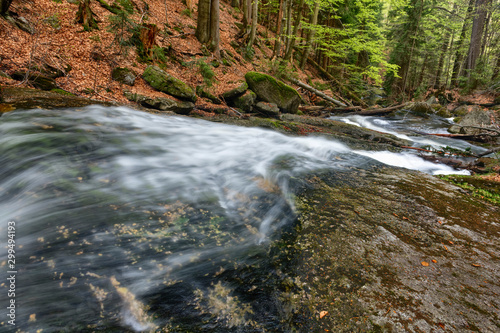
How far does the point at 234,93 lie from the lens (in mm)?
9500

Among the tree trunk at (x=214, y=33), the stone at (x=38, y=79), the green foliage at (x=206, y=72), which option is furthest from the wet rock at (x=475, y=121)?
the stone at (x=38, y=79)

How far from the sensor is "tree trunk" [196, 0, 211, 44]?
11125 millimetres

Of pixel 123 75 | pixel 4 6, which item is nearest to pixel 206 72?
pixel 123 75

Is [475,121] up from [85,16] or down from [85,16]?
down

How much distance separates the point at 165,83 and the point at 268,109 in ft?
14.1

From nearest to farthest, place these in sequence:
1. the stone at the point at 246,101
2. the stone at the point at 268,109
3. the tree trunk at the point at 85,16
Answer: the tree trunk at the point at 85,16 → the stone at the point at 246,101 → the stone at the point at 268,109

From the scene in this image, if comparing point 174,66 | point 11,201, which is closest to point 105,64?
point 174,66

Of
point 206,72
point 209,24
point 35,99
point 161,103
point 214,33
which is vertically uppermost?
point 209,24

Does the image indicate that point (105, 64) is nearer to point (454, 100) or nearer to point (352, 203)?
point (352, 203)

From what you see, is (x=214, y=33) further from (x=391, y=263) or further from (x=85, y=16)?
(x=391, y=263)

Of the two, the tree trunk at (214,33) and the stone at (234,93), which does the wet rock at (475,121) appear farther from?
the tree trunk at (214,33)

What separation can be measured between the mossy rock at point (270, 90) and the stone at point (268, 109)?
485mm

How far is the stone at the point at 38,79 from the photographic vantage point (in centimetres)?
532

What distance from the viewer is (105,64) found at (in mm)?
7363
